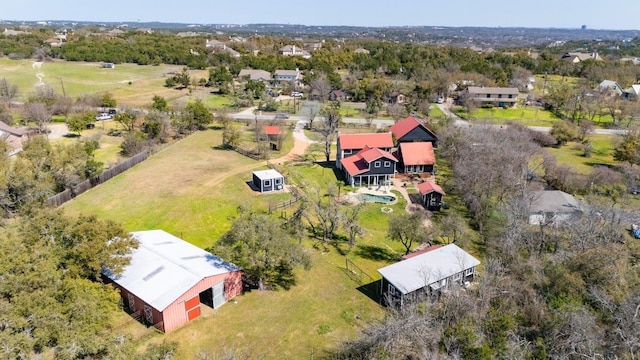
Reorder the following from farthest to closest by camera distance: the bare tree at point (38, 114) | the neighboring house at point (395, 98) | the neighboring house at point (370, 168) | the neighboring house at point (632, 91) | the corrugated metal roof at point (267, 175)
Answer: the neighboring house at point (632, 91) → the neighboring house at point (395, 98) → the bare tree at point (38, 114) → the neighboring house at point (370, 168) → the corrugated metal roof at point (267, 175)

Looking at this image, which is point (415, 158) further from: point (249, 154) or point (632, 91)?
point (632, 91)

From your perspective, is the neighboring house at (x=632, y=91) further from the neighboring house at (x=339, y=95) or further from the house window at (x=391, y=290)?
the house window at (x=391, y=290)

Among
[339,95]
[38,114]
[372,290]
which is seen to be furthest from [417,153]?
[38,114]

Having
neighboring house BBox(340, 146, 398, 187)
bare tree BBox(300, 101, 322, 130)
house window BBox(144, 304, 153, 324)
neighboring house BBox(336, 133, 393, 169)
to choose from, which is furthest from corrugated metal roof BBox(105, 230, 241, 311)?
bare tree BBox(300, 101, 322, 130)

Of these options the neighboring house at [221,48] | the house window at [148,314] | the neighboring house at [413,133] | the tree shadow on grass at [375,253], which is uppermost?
the neighboring house at [221,48]

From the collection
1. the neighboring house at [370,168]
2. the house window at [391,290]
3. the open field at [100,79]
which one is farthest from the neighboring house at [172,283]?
the open field at [100,79]

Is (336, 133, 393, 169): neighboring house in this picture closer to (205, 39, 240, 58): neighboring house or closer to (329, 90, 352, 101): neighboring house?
(329, 90, 352, 101): neighboring house

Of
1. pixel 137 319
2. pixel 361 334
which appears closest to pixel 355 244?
pixel 361 334
